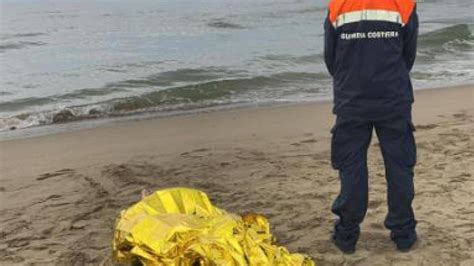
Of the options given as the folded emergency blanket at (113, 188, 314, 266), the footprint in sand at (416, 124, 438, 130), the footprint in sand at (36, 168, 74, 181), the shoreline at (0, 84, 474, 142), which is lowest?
the shoreline at (0, 84, 474, 142)

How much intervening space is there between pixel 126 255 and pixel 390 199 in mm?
1747

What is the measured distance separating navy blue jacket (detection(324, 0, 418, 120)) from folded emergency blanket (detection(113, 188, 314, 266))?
0.96 meters

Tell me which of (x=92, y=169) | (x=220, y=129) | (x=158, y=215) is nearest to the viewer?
(x=158, y=215)

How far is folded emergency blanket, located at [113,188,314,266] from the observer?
337 centimetres

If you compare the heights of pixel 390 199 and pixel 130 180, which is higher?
pixel 390 199

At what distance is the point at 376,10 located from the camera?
372 cm

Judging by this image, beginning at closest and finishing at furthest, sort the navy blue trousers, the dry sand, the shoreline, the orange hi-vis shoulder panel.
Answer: the orange hi-vis shoulder panel < the navy blue trousers < the dry sand < the shoreline

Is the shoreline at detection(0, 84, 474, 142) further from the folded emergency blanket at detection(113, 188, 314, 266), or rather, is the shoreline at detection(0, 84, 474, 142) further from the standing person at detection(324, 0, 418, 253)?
the standing person at detection(324, 0, 418, 253)

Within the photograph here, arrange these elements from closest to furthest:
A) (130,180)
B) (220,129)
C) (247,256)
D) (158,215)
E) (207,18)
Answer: (247,256), (158,215), (130,180), (220,129), (207,18)

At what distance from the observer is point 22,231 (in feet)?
15.6

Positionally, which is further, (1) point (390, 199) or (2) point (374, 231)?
(2) point (374, 231)

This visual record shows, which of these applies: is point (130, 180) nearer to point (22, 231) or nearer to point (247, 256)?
point (22, 231)

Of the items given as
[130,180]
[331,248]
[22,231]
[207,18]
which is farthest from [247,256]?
[207,18]

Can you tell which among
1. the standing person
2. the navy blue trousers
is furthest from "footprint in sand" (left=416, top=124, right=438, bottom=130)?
the standing person
